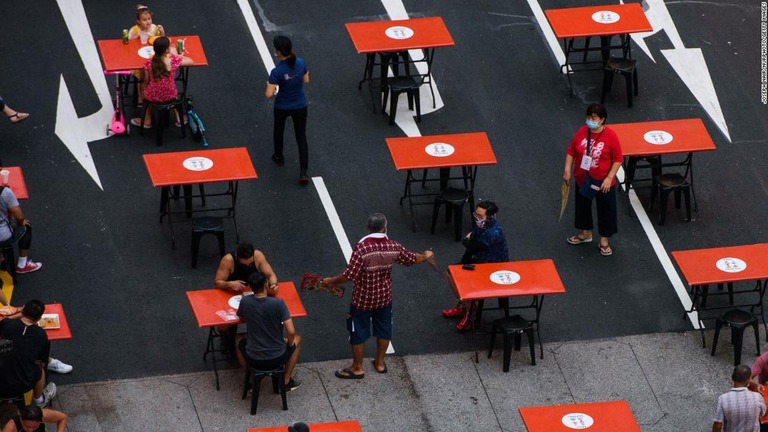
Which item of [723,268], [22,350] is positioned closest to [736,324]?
[723,268]

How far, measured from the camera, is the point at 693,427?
19766mm

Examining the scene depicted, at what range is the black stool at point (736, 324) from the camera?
2067 centimetres

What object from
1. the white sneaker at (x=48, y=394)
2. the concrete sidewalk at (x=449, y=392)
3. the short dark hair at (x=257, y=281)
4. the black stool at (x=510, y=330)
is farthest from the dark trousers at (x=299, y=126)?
the white sneaker at (x=48, y=394)

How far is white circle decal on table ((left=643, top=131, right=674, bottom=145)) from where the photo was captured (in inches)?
903

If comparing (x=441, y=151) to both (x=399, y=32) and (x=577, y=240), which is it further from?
(x=399, y=32)

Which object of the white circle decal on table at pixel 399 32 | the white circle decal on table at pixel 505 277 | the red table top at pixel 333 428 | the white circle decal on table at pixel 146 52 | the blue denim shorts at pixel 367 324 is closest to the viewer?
the red table top at pixel 333 428

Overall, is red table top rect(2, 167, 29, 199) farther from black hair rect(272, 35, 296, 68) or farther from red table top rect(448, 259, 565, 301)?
A: red table top rect(448, 259, 565, 301)

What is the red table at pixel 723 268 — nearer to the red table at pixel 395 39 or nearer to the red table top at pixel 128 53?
the red table at pixel 395 39

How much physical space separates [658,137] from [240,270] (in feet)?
21.1

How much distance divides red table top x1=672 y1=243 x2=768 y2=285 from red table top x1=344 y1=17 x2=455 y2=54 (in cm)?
515

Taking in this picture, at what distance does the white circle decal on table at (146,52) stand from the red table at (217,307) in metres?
4.88

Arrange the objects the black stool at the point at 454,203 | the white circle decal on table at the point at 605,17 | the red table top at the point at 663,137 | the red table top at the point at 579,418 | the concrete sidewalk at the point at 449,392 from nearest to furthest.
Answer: the red table top at the point at 579,418 → the concrete sidewalk at the point at 449,392 → the black stool at the point at 454,203 → the red table top at the point at 663,137 → the white circle decal on table at the point at 605,17

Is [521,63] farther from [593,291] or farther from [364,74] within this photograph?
[593,291]

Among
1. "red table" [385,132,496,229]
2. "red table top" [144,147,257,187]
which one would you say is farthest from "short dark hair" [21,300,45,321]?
"red table" [385,132,496,229]
